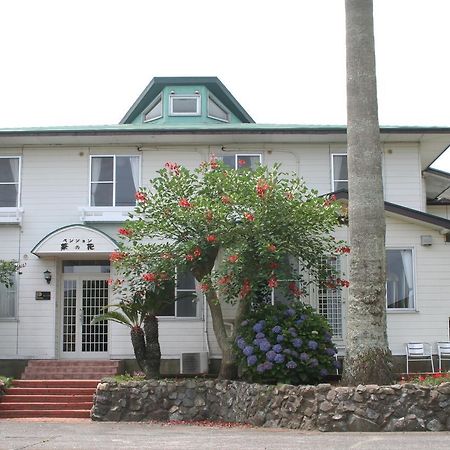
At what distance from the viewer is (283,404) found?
527 inches

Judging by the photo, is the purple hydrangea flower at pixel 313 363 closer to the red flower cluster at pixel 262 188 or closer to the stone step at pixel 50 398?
the red flower cluster at pixel 262 188

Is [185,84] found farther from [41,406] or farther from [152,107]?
[41,406]

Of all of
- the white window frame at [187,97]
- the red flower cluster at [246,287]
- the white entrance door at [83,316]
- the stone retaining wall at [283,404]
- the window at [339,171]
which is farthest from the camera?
the white window frame at [187,97]

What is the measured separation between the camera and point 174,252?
1515 centimetres

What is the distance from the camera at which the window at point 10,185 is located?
2009 centimetres

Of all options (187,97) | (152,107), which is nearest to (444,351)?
(187,97)

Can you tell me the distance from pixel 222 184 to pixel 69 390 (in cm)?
579

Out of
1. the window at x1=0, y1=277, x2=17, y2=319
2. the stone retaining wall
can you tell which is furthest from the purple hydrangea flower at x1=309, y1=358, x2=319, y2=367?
the window at x1=0, y1=277, x2=17, y2=319

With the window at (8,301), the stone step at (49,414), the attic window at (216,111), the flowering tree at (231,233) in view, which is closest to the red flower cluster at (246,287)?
the flowering tree at (231,233)

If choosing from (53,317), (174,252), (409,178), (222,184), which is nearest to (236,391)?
(174,252)

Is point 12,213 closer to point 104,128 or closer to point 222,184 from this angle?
point 104,128

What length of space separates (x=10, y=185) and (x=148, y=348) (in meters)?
6.85

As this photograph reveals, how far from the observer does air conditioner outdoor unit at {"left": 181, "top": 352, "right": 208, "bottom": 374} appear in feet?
59.9

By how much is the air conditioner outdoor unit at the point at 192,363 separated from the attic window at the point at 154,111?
946 centimetres
